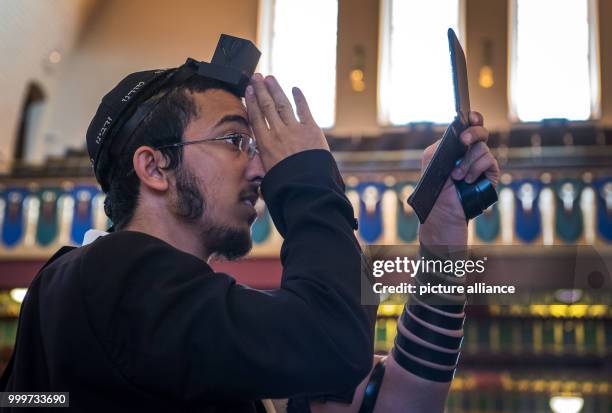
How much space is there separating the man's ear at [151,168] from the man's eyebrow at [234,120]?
10cm

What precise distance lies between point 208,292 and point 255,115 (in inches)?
11.4

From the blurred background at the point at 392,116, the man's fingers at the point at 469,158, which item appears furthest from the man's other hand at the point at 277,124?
the blurred background at the point at 392,116

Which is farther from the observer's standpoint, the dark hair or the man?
the dark hair

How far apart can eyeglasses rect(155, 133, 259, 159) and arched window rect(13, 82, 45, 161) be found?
8.00 meters

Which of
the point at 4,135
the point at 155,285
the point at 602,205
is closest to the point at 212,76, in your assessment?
the point at 155,285

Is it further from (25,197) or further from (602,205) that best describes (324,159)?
(25,197)

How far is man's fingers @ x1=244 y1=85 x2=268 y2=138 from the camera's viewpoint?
1.17 metres

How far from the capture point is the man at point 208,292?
1.00m

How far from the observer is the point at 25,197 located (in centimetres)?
697

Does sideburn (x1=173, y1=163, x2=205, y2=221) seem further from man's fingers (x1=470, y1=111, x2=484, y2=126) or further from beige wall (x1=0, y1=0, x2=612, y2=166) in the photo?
beige wall (x1=0, y1=0, x2=612, y2=166)

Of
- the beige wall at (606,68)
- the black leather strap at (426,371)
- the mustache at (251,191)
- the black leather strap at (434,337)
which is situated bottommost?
the black leather strap at (426,371)

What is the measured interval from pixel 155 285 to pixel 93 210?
19.6 feet

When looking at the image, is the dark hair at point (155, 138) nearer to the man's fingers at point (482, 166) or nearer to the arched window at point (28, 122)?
the man's fingers at point (482, 166)

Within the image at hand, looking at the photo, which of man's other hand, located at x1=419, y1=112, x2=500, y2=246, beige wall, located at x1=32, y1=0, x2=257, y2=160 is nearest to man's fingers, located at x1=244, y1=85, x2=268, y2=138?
man's other hand, located at x1=419, y1=112, x2=500, y2=246
